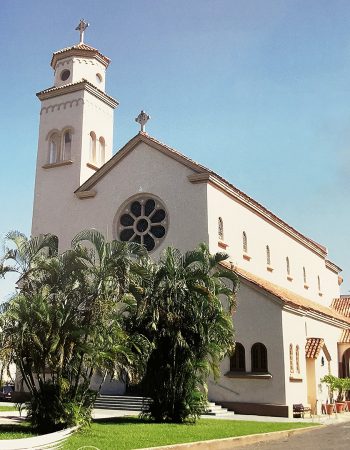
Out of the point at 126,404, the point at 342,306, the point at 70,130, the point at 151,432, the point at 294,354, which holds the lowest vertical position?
the point at 151,432

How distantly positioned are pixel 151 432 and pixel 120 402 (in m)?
9.70

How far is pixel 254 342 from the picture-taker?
25547 mm

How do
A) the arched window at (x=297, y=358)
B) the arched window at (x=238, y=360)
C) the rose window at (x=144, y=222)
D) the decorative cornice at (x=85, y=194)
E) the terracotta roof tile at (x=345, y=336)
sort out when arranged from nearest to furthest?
the arched window at (x=238, y=360) < the arched window at (x=297, y=358) < the rose window at (x=144, y=222) < the decorative cornice at (x=85, y=194) < the terracotta roof tile at (x=345, y=336)

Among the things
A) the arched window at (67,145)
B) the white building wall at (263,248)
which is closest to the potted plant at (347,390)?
the white building wall at (263,248)

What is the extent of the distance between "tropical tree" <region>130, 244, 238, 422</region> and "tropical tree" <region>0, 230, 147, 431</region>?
236cm

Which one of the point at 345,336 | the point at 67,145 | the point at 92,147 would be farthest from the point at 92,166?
the point at 345,336

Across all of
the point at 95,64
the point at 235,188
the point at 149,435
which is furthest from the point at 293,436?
the point at 95,64

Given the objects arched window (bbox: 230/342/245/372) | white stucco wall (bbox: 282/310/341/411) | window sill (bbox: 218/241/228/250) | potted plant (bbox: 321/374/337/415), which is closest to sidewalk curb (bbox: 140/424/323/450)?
white stucco wall (bbox: 282/310/341/411)

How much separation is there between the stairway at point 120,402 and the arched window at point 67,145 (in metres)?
14.2

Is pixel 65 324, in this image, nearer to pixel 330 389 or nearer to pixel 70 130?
pixel 330 389

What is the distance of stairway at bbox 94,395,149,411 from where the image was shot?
25.3 m

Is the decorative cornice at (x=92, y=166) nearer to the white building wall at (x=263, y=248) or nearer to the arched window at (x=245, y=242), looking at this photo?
the white building wall at (x=263, y=248)

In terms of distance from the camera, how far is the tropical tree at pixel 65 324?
52.1 ft

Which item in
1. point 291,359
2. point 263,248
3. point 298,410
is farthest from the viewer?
point 263,248
